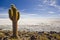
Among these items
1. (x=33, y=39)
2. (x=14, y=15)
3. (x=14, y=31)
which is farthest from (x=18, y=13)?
(x=33, y=39)

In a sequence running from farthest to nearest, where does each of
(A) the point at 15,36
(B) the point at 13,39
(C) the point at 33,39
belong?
(A) the point at 15,36 → (B) the point at 13,39 → (C) the point at 33,39

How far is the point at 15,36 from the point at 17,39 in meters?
1.59

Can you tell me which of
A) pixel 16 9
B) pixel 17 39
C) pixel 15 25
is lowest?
pixel 17 39

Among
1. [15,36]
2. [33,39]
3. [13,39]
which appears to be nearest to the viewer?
[33,39]

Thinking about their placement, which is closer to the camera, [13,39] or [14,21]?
[13,39]

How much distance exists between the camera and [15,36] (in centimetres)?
3659

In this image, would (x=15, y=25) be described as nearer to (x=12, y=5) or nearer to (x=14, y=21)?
(x=14, y=21)

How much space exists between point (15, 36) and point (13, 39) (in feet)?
7.48

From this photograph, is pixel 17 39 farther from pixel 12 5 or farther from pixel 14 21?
pixel 12 5

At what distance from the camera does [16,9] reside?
118ft

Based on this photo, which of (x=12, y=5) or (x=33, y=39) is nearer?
(x=33, y=39)

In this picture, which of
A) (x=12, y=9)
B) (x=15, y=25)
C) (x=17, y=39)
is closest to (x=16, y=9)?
(x=12, y=9)

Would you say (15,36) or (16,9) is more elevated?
(16,9)

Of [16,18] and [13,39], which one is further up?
[16,18]
